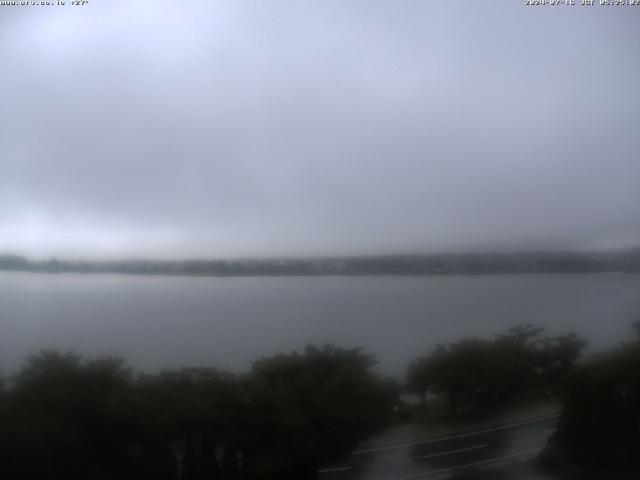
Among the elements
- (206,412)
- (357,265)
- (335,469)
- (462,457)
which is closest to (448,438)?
(462,457)

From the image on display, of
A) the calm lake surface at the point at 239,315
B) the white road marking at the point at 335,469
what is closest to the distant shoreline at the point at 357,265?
the calm lake surface at the point at 239,315

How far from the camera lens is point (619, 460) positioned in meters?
2.32

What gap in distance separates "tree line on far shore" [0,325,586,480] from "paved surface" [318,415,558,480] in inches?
5.2

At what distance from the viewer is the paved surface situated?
7.04 feet

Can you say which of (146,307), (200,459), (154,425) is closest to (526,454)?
(200,459)

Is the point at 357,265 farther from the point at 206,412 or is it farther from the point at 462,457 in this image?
the point at 462,457

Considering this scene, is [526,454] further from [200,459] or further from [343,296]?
[200,459]

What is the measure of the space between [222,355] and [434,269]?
2.79ft

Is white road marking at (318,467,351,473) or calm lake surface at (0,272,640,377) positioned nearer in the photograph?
calm lake surface at (0,272,640,377)

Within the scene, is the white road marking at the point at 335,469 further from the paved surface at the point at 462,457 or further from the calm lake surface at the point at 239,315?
the calm lake surface at the point at 239,315

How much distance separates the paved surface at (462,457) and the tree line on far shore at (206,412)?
0.44 feet

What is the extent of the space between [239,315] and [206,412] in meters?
0.35

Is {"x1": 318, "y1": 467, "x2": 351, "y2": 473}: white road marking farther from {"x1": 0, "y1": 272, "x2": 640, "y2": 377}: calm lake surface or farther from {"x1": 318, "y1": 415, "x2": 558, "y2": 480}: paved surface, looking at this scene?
{"x1": 0, "y1": 272, "x2": 640, "y2": 377}: calm lake surface

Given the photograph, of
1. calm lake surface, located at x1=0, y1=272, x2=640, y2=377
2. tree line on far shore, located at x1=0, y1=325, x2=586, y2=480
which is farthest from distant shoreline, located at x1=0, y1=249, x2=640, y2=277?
tree line on far shore, located at x1=0, y1=325, x2=586, y2=480
